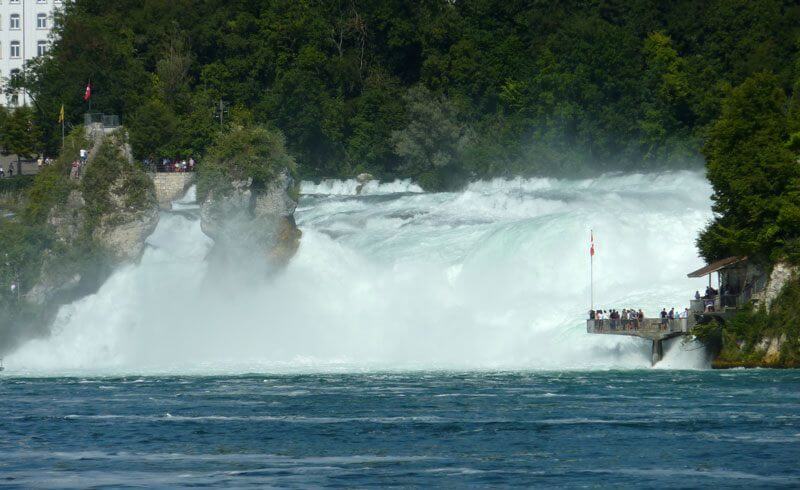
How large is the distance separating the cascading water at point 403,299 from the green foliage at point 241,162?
12.1 feet

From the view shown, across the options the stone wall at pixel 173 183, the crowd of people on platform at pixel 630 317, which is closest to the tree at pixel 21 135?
the stone wall at pixel 173 183

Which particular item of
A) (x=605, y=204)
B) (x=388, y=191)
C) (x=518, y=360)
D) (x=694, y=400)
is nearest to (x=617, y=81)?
(x=388, y=191)

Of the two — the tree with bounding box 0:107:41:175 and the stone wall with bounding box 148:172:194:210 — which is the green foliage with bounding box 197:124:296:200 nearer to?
the stone wall with bounding box 148:172:194:210

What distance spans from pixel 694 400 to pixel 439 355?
1951cm

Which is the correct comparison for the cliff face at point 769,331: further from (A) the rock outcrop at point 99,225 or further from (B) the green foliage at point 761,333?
(A) the rock outcrop at point 99,225

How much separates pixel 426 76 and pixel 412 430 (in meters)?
83.7

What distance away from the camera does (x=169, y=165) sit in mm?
119562

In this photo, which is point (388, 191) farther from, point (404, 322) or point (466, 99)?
point (404, 322)

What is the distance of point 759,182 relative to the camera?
3044 inches

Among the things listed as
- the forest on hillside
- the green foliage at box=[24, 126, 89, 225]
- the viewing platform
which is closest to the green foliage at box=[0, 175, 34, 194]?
the green foliage at box=[24, 126, 89, 225]

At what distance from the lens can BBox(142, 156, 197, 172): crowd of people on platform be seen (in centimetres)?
11627

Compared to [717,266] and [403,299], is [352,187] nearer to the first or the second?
[403,299]

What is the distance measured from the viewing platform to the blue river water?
5.50ft

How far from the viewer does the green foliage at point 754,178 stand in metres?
76.6
